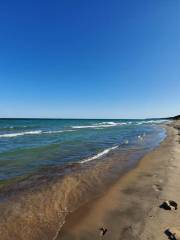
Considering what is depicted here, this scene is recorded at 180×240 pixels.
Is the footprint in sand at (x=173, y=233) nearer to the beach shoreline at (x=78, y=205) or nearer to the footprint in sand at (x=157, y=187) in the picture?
the beach shoreline at (x=78, y=205)

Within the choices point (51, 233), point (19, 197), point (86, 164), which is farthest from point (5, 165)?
point (51, 233)

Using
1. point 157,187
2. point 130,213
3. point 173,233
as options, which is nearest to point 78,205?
point 130,213

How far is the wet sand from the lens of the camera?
4.87 m

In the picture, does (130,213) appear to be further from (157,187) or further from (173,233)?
(157,187)

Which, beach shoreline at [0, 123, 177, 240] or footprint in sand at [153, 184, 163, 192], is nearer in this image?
beach shoreline at [0, 123, 177, 240]

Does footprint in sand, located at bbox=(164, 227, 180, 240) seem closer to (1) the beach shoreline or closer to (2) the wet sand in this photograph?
(2) the wet sand

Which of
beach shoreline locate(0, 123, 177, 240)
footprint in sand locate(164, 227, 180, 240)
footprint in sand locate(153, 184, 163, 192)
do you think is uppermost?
footprint in sand locate(164, 227, 180, 240)

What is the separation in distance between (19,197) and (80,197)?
6.15 ft

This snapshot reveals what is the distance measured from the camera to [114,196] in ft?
23.6

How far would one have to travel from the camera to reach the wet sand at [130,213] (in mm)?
4867

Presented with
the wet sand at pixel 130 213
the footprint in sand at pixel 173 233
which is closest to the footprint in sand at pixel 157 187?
the wet sand at pixel 130 213

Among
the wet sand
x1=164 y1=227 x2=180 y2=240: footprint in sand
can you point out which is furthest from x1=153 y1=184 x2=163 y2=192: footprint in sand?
x1=164 y1=227 x2=180 y2=240: footprint in sand

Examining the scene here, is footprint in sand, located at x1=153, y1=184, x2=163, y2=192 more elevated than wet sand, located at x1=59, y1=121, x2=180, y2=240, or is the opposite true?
footprint in sand, located at x1=153, y1=184, x2=163, y2=192

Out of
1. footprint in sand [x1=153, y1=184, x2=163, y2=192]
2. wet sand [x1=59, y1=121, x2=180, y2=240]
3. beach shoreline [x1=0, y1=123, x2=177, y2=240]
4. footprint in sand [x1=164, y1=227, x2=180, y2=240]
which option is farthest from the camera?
footprint in sand [x1=153, y1=184, x2=163, y2=192]
